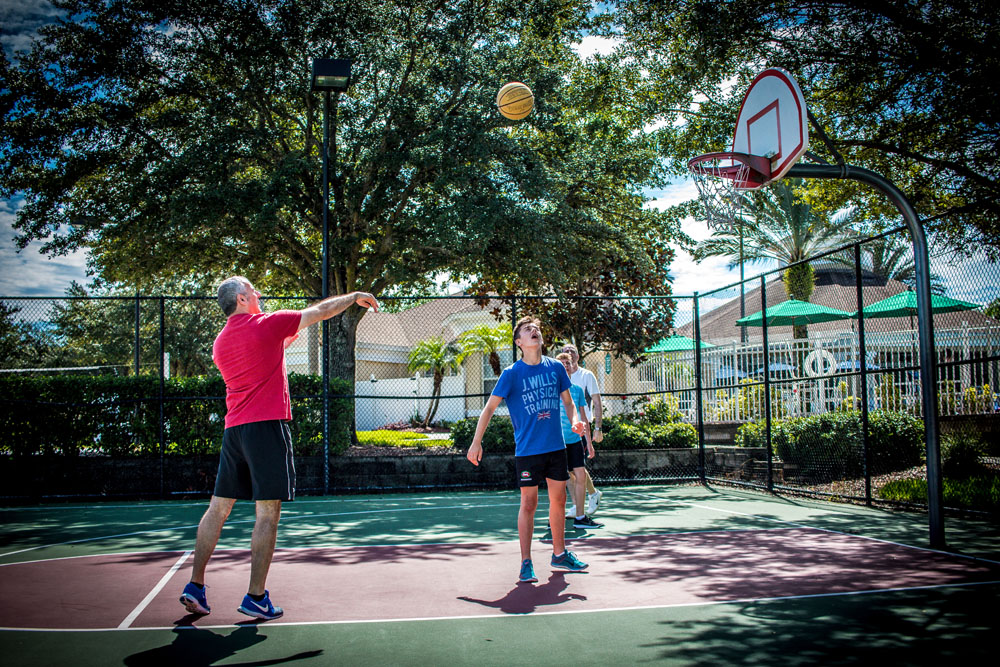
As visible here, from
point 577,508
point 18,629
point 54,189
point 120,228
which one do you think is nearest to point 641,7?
point 577,508


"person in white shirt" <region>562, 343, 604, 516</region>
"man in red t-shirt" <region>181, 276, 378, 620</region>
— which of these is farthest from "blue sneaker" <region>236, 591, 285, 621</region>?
"person in white shirt" <region>562, 343, 604, 516</region>

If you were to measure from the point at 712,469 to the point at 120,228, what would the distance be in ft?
40.4

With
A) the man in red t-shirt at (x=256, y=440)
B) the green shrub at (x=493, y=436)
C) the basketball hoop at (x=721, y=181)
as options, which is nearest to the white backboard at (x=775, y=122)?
the basketball hoop at (x=721, y=181)

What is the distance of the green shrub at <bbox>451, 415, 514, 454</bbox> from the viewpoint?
43.4ft

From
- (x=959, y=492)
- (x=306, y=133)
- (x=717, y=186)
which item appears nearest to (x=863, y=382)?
(x=959, y=492)

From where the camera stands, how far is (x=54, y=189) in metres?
14.8

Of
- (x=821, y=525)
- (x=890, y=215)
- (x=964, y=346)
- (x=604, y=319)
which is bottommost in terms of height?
(x=821, y=525)

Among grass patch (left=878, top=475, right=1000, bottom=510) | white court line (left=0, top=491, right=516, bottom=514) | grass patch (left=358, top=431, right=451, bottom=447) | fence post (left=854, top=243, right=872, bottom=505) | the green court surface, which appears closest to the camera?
the green court surface

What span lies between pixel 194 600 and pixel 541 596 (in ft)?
7.44

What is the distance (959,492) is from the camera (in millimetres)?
9734

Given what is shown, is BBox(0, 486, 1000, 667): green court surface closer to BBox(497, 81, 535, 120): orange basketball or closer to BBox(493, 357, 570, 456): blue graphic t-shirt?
BBox(493, 357, 570, 456): blue graphic t-shirt

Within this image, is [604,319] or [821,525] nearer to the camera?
[821,525]

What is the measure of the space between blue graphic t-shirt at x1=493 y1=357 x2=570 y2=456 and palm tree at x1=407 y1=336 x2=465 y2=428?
1628 centimetres

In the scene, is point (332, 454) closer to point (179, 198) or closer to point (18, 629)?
point (179, 198)
